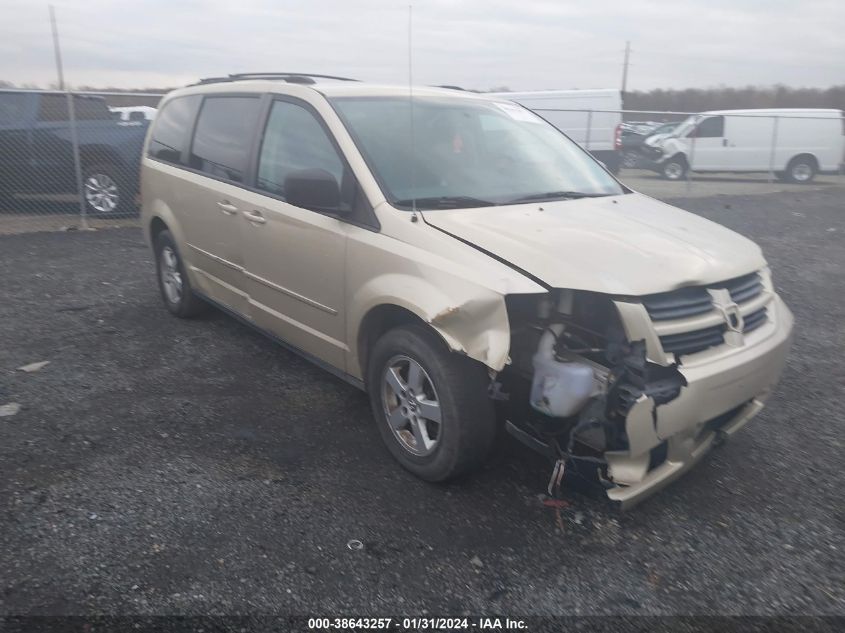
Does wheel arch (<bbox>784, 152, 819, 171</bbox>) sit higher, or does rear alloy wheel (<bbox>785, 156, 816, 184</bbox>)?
wheel arch (<bbox>784, 152, 819, 171</bbox>)

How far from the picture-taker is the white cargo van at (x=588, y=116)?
17016 millimetres

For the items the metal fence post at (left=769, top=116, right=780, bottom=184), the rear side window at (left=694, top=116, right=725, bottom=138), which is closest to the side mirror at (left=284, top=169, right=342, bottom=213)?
the rear side window at (left=694, top=116, right=725, bottom=138)

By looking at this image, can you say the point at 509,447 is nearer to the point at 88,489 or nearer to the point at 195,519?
the point at 195,519

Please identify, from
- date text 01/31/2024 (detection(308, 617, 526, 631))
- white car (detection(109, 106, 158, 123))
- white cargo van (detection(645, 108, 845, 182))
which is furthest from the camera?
white cargo van (detection(645, 108, 845, 182))

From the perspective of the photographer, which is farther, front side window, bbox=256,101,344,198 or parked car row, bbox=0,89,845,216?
parked car row, bbox=0,89,845,216

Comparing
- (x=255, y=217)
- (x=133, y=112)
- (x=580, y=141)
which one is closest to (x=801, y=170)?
(x=580, y=141)

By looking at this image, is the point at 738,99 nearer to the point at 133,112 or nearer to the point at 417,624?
the point at 133,112

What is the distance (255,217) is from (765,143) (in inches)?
683

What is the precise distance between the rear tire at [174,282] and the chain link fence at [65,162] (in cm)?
507

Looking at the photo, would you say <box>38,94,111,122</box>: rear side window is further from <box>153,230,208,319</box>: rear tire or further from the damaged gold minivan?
the damaged gold minivan

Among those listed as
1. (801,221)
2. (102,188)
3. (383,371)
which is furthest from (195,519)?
(801,221)

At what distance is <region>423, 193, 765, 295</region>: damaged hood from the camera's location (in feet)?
9.62

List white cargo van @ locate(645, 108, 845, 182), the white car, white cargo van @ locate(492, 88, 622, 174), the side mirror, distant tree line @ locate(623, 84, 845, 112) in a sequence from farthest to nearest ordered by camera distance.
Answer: distant tree line @ locate(623, 84, 845, 112), white cargo van @ locate(645, 108, 845, 182), white cargo van @ locate(492, 88, 622, 174), the white car, the side mirror

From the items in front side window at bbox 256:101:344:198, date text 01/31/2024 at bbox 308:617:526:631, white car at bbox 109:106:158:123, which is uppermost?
white car at bbox 109:106:158:123
